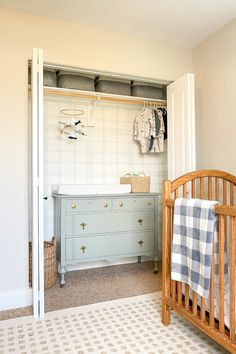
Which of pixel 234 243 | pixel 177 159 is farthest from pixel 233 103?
pixel 234 243

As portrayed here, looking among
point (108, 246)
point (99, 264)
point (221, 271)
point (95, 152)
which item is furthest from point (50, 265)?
point (221, 271)

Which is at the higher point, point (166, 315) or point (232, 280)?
point (232, 280)

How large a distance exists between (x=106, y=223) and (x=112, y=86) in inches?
58.1

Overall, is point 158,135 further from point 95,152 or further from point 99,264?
point 99,264

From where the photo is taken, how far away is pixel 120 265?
328 centimetres

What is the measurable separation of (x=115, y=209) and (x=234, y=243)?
5.30ft

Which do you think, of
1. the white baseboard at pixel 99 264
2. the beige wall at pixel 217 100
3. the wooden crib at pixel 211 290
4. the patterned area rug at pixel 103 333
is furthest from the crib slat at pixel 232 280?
the white baseboard at pixel 99 264

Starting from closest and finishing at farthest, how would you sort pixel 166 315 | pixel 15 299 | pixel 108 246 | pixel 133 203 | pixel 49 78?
1. pixel 166 315
2. pixel 15 299
3. pixel 49 78
4. pixel 108 246
5. pixel 133 203

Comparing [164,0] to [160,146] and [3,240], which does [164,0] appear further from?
[3,240]

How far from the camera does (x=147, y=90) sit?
310 centimetres

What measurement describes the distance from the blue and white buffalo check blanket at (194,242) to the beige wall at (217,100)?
3.22 ft

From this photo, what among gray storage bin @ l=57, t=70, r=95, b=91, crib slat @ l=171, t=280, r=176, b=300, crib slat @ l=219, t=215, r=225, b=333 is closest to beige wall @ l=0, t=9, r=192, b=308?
gray storage bin @ l=57, t=70, r=95, b=91

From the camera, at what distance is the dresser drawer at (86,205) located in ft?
8.72

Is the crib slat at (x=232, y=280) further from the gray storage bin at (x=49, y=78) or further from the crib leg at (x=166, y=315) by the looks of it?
the gray storage bin at (x=49, y=78)
